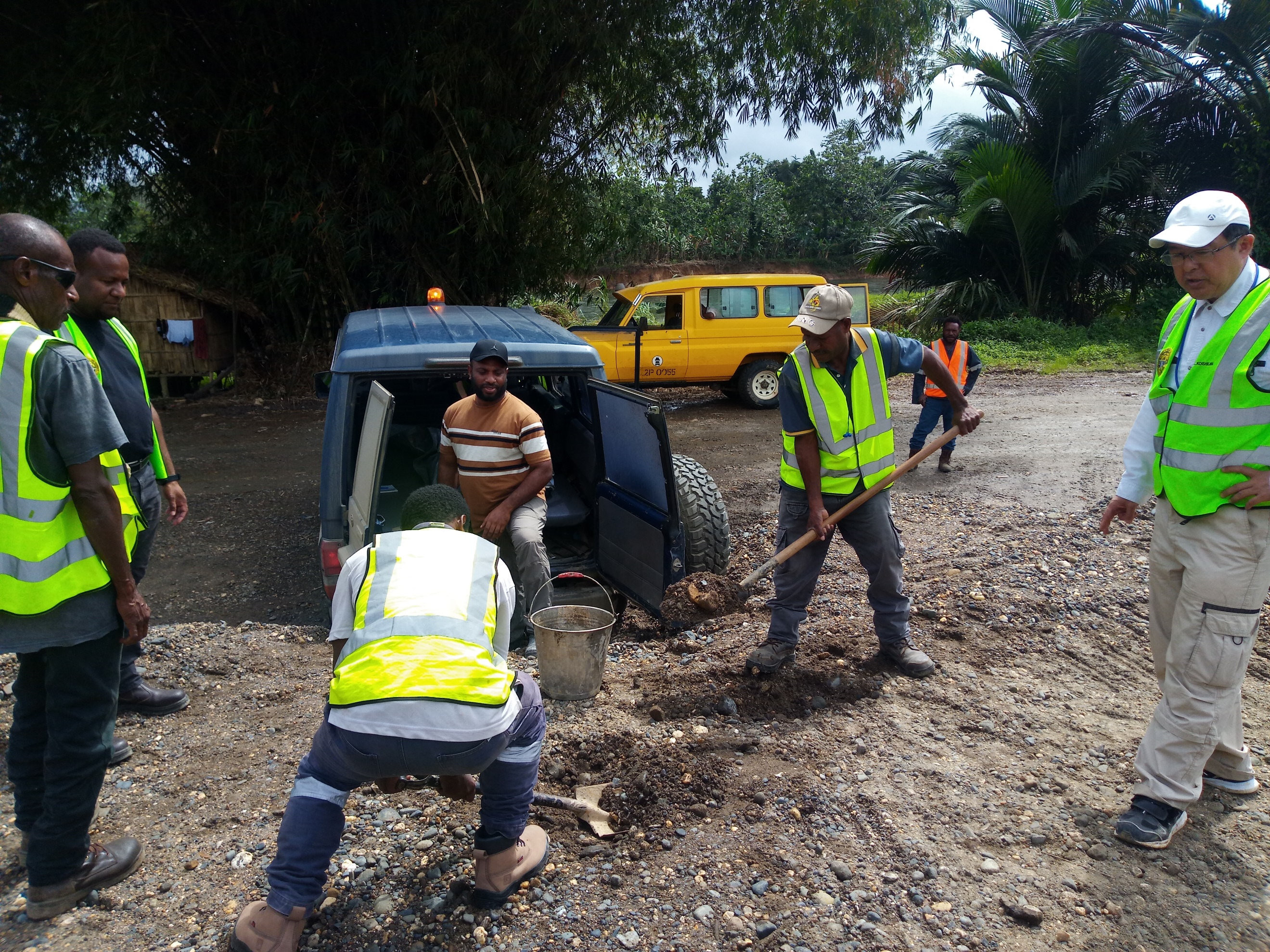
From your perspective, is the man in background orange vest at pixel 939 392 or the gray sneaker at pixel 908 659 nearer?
the gray sneaker at pixel 908 659

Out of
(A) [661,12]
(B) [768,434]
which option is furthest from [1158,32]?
(B) [768,434]

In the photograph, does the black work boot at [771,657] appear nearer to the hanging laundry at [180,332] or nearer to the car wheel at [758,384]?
the car wheel at [758,384]

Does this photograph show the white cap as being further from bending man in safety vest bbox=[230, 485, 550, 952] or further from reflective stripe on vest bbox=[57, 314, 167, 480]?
reflective stripe on vest bbox=[57, 314, 167, 480]

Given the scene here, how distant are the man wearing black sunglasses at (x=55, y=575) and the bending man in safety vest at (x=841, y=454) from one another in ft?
8.13

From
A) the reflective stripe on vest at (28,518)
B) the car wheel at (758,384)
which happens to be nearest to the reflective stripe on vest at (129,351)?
the reflective stripe on vest at (28,518)

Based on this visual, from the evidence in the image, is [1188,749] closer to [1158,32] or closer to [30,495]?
[30,495]

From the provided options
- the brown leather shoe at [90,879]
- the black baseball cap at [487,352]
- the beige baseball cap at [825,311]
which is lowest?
the brown leather shoe at [90,879]

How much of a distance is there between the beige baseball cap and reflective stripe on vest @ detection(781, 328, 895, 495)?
0.18 m

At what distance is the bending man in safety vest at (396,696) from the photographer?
2.20m

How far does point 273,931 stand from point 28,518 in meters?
1.27

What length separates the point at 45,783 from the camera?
2.52 m

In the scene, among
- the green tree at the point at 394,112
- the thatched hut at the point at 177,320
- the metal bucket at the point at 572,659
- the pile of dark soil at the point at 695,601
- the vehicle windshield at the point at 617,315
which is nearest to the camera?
the metal bucket at the point at 572,659

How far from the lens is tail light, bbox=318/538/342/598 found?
13.8 feet

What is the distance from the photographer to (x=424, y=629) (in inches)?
89.0
